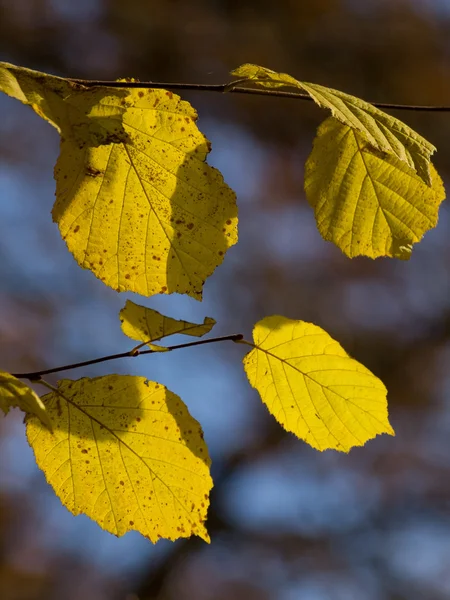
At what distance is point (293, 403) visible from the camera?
77 centimetres

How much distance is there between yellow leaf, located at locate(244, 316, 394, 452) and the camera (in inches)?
30.1

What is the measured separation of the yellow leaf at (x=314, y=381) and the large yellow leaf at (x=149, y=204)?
0.13 metres

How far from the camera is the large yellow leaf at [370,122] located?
0.57m

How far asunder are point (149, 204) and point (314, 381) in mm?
292

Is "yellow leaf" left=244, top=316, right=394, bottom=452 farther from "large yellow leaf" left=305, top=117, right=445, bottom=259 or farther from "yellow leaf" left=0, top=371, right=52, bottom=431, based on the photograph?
"yellow leaf" left=0, top=371, right=52, bottom=431

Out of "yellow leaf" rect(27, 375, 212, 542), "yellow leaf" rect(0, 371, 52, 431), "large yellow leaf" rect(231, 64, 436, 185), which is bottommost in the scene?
"yellow leaf" rect(0, 371, 52, 431)

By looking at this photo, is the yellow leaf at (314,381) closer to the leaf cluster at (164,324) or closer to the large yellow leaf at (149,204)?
the leaf cluster at (164,324)

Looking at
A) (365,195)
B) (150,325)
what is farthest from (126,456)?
(365,195)

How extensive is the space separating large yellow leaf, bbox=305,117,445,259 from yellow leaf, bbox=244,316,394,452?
121mm

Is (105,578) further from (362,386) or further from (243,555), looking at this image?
(362,386)

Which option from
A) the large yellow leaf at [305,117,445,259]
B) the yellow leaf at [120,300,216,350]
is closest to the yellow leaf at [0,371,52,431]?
the yellow leaf at [120,300,216,350]

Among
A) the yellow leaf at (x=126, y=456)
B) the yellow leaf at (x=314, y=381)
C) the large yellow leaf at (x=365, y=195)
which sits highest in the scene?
the large yellow leaf at (x=365, y=195)

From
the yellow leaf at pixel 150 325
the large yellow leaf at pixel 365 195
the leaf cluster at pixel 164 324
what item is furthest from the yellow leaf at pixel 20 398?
the large yellow leaf at pixel 365 195

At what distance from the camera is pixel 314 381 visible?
797 millimetres
